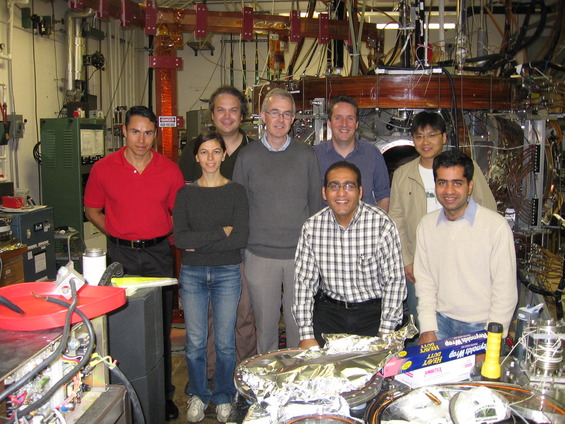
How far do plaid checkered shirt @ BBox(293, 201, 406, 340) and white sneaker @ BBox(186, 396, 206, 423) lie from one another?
2.62 ft

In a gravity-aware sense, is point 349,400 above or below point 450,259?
below

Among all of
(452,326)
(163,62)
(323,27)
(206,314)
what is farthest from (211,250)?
(323,27)

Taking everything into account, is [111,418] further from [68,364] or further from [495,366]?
[495,366]

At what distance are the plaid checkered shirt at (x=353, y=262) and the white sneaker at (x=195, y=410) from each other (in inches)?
31.5

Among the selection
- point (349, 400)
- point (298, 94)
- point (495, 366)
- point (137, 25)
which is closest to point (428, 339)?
point (495, 366)

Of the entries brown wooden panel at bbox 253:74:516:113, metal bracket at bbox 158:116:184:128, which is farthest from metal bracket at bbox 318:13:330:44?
metal bracket at bbox 158:116:184:128

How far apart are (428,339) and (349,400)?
0.87 meters

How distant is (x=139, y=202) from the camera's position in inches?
104

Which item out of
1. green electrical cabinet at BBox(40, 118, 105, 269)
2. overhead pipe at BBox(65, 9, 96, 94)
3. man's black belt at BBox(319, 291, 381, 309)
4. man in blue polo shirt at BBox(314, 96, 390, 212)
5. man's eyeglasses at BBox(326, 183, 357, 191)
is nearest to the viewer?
man's eyeglasses at BBox(326, 183, 357, 191)

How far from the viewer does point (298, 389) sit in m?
1.23

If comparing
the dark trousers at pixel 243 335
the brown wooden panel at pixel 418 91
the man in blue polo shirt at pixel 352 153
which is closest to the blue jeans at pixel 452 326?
the man in blue polo shirt at pixel 352 153

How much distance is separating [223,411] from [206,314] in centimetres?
48

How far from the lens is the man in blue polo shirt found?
2.78 metres

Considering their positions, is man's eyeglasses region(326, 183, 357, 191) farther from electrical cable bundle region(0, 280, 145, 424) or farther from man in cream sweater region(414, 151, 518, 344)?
electrical cable bundle region(0, 280, 145, 424)
